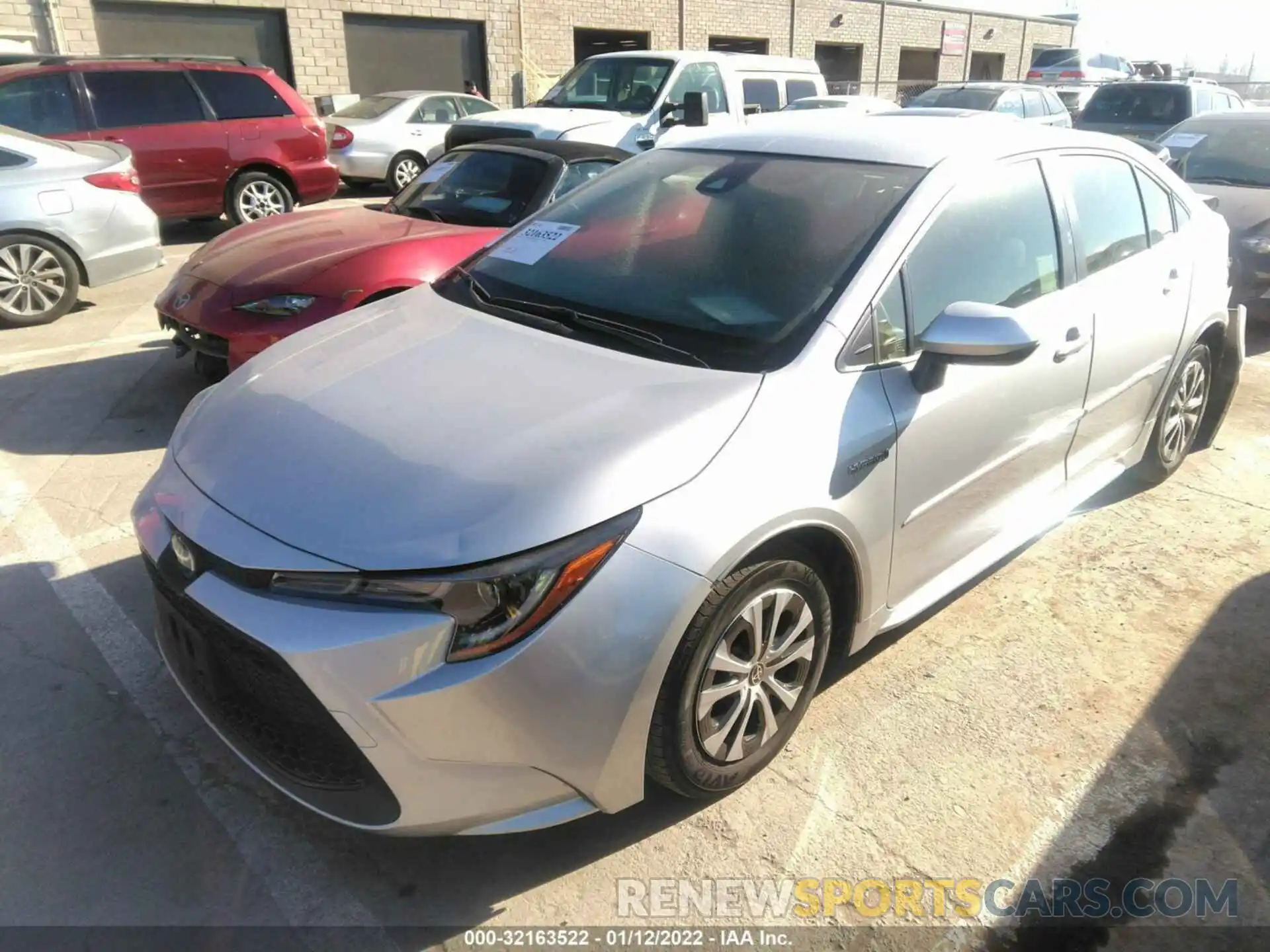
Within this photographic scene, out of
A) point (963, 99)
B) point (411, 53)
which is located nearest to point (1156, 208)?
point (963, 99)

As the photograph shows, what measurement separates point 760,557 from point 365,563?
3.18 feet

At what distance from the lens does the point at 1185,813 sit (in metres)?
2.64

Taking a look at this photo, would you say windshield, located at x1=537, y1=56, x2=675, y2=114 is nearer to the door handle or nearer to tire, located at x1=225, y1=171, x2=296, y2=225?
tire, located at x1=225, y1=171, x2=296, y2=225

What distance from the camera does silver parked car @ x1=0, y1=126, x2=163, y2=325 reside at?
22.4ft

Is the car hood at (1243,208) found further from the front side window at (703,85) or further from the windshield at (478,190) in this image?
the windshield at (478,190)

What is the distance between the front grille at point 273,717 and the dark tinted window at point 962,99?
47.0 ft

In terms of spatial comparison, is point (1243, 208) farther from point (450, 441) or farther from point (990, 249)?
point (450, 441)

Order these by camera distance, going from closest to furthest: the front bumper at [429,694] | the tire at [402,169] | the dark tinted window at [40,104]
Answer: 1. the front bumper at [429,694]
2. the dark tinted window at [40,104]
3. the tire at [402,169]

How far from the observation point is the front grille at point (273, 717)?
2.07m

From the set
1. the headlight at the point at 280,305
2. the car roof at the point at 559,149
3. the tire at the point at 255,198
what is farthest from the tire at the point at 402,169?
the headlight at the point at 280,305

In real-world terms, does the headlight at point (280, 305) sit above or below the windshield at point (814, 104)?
below

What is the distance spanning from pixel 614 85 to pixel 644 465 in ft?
29.7

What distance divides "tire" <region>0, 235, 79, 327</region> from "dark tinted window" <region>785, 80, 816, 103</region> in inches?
A: 329

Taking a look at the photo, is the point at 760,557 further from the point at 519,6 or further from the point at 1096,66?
the point at 1096,66
